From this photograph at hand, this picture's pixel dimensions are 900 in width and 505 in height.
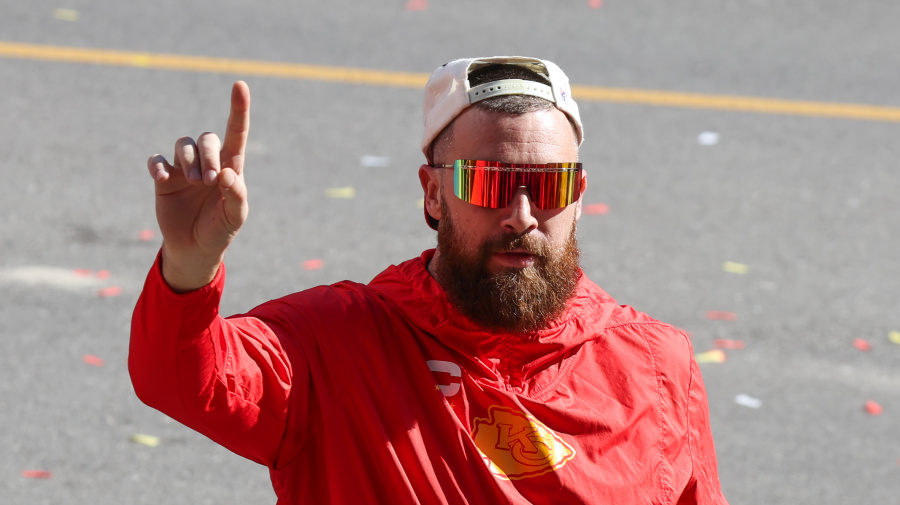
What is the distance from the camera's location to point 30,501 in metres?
4.72

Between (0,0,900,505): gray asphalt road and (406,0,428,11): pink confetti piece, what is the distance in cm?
2

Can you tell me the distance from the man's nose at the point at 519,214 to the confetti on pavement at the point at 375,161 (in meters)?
4.57

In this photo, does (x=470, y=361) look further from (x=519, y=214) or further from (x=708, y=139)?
(x=708, y=139)

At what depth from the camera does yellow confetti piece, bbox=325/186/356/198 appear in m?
7.02

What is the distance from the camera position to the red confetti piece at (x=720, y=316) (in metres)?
6.13

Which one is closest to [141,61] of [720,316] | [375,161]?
[375,161]

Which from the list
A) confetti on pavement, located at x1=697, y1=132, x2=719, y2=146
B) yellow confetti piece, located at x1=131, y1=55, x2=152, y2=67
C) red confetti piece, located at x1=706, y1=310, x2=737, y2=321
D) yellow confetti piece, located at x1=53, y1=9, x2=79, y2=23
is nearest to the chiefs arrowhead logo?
red confetti piece, located at x1=706, y1=310, x2=737, y2=321

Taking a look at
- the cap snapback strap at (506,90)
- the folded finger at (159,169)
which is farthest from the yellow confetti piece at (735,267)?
the folded finger at (159,169)

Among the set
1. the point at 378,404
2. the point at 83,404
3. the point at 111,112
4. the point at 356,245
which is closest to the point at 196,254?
the point at 378,404

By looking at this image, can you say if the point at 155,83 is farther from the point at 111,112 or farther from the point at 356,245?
the point at 356,245

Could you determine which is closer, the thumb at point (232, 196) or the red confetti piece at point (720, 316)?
the thumb at point (232, 196)

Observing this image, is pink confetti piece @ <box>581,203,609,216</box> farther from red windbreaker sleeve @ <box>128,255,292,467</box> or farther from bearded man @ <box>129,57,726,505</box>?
red windbreaker sleeve @ <box>128,255,292,467</box>

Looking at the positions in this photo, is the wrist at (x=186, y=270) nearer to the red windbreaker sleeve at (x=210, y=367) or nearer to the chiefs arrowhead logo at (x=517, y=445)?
the red windbreaker sleeve at (x=210, y=367)

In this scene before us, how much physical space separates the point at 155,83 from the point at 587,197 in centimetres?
318
